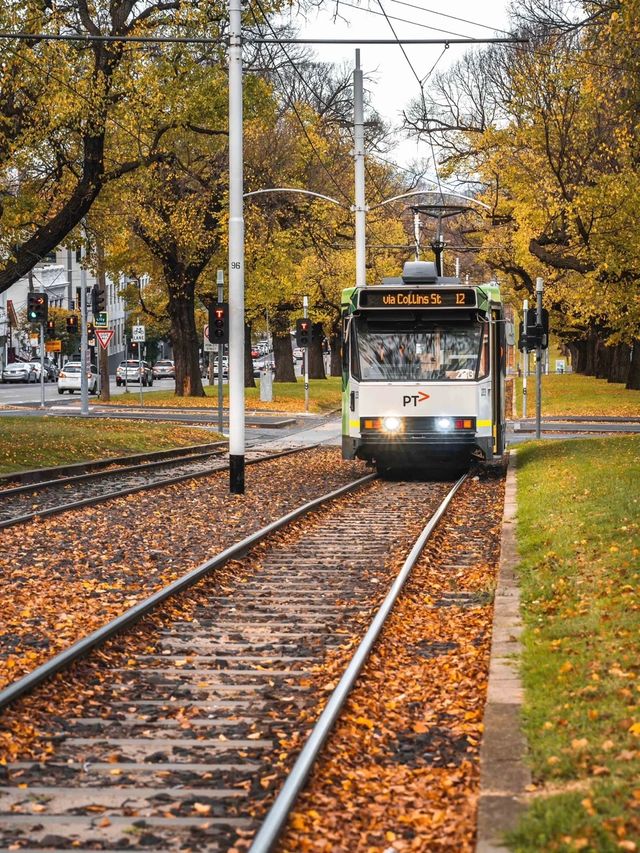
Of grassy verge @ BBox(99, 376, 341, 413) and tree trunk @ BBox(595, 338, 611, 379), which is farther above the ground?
tree trunk @ BBox(595, 338, 611, 379)

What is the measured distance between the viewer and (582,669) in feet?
25.0

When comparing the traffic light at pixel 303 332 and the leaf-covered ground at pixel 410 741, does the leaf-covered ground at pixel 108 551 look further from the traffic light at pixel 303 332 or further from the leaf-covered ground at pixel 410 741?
the traffic light at pixel 303 332

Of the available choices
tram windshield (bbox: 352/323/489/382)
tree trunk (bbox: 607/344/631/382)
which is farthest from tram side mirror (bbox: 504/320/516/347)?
tree trunk (bbox: 607/344/631/382)

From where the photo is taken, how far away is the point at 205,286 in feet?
197

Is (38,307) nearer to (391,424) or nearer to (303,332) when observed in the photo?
(303,332)

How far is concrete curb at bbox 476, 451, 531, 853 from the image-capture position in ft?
17.2

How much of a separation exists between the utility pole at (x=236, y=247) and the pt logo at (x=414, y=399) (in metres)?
3.73

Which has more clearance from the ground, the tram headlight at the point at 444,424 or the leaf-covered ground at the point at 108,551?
the tram headlight at the point at 444,424

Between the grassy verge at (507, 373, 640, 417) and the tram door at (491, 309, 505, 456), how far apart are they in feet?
76.5

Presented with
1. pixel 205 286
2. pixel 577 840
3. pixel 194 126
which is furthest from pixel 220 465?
pixel 205 286

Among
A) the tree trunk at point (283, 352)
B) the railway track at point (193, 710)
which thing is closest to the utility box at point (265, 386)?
the tree trunk at point (283, 352)

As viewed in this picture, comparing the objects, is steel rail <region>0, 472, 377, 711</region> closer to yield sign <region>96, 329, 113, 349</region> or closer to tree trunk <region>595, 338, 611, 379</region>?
yield sign <region>96, 329, 113, 349</region>

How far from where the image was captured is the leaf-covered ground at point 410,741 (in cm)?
540

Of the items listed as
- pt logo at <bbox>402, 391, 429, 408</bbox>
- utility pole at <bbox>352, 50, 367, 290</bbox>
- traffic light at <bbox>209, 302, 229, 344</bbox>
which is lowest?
pt logo at <bbox>402, 391, 429, 408</bbox>
